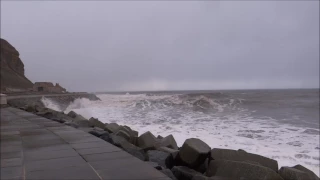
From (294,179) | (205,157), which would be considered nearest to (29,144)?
(205,157)

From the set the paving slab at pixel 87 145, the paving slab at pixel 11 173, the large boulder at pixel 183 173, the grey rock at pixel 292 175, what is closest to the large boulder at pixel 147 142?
the paving slab at pixel 87 145

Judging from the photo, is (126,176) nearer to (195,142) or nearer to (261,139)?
(195,142)

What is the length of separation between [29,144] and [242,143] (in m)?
7.35

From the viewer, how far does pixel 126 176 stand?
2986mm

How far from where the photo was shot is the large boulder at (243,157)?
195 inches

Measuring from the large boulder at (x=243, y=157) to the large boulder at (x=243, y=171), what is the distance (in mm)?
642

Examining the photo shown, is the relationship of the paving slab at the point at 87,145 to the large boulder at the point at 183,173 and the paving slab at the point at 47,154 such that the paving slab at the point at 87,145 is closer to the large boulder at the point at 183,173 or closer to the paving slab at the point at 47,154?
the paving slab at the point at 47,154

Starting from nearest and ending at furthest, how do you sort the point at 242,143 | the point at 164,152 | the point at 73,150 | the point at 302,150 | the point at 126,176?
the point at 126,176
the point at 73,150
the point at 164,152
the point at 302,150
the point at 242,143

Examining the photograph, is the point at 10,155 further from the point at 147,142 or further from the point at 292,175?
the point at 292,175

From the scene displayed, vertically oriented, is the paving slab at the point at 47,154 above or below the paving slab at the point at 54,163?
below

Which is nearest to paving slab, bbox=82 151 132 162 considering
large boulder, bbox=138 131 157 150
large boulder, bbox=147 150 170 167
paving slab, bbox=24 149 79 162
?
paving slab, bbox=24 149 79 162

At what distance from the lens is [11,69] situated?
80562 mm

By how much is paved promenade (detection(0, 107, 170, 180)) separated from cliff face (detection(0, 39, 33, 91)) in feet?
244

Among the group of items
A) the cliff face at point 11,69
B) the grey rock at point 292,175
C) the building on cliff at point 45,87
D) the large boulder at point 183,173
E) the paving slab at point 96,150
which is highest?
the cliff face at point 11,69
